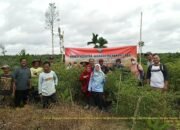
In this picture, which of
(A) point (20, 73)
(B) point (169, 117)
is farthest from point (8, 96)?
(B) point (169, 117)

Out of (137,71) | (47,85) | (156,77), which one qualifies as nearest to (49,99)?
(47,85)

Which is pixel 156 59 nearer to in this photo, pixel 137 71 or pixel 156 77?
pixel 156 77

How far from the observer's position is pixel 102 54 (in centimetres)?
1691

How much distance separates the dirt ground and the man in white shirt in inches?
43.5

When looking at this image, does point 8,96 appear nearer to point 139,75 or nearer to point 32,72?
point 32,72

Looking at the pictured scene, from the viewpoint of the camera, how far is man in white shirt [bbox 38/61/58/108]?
12.9 m

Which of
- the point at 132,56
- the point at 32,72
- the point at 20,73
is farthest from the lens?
the point at 132,56

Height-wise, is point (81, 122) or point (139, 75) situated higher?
point (139, 75)

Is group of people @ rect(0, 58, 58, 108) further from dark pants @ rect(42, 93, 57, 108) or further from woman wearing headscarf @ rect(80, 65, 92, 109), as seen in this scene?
woman wearing headscarf @ rect(80, 65, 92, 109)

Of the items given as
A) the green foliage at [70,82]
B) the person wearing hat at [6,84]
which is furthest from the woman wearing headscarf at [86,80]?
the person wearing hat at [6,84]

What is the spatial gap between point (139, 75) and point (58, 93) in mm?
2375

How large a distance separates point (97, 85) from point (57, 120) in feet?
9.91

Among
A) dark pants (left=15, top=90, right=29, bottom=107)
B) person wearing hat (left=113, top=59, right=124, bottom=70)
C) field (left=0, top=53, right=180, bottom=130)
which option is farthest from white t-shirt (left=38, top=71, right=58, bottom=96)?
person wearing hat (left=113, top=59, right=124, bottom=70)

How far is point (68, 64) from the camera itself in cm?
1694
